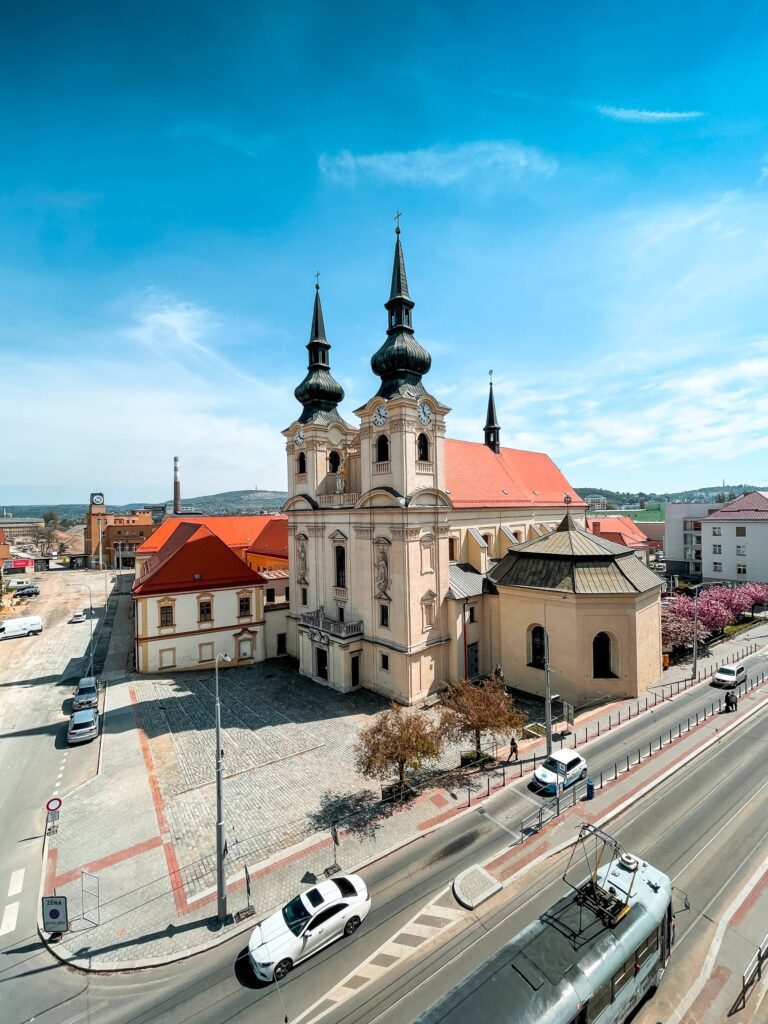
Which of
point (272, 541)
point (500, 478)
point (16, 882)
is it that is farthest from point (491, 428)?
point (16, 882)

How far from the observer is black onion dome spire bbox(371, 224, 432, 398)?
102 ft

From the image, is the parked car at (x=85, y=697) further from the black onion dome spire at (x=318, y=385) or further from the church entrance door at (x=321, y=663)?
the black onion dome spire at (x=318, y=385)

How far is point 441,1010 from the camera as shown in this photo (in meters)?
8.73

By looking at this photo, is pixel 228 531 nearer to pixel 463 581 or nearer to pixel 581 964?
pixel 463 581

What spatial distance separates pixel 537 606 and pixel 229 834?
22012mm

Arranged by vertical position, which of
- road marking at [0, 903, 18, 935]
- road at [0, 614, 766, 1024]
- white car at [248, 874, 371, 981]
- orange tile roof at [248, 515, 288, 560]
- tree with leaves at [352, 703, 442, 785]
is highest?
orange tile roof at [248, 515, 288, 560]

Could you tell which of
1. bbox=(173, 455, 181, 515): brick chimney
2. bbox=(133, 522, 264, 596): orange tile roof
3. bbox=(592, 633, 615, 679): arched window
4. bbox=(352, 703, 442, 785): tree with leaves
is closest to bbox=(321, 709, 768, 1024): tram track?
bbox=(352, 703, 442, 785): tree with leaves

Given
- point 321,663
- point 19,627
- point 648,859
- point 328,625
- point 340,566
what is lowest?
point 648,859

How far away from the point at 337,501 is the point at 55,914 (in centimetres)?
2552

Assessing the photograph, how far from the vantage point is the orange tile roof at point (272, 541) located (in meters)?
53.6

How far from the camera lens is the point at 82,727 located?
85.1ft

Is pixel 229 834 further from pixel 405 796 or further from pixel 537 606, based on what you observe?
pixel 537 606

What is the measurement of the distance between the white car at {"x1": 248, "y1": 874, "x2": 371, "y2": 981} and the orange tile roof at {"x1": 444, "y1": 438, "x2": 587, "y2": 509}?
26417mm

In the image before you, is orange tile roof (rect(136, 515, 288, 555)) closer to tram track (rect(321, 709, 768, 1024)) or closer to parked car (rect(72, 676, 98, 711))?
parked car (rect(72, 676, 98, 711))
